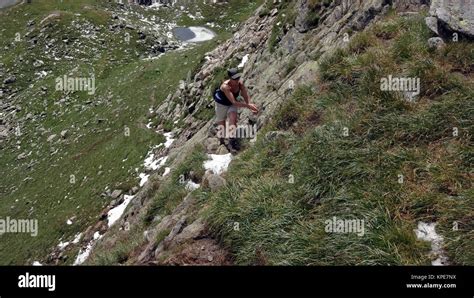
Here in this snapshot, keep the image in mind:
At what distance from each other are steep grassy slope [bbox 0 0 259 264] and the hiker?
36.8 ft

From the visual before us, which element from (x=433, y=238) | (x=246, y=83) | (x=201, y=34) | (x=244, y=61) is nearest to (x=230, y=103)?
(x=246, y=83)

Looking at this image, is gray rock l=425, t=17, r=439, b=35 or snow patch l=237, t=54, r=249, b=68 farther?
snow patch l=237, t=54, r=249, b=68

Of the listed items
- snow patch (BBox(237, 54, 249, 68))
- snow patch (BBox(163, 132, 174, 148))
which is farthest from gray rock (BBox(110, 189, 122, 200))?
snow patch (BBox(237, 54, 249, 68))

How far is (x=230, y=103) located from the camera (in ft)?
49.4

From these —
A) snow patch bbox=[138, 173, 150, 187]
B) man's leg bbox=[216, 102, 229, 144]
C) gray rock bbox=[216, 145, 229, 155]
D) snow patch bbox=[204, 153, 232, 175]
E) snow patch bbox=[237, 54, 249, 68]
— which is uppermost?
snow patch bbox=[237, 54, 249, 68]

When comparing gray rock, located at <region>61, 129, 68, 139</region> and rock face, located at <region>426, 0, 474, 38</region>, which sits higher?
rock face, located at <region>426, 0, 474, 38</region>

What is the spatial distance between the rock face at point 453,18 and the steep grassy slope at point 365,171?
1.37ft

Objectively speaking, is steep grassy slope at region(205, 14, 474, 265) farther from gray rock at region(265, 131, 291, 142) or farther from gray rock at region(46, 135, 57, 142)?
gray rock at region(46, 135, 57, 142)

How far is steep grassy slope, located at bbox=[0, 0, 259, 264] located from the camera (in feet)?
85.8

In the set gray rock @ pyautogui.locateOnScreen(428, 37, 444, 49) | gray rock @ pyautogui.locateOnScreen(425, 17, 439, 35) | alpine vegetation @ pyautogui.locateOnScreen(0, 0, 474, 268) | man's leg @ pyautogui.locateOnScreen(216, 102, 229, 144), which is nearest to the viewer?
alpine vegetation @ pyautogui.locateOnScreen(0, 0, 474, 268)

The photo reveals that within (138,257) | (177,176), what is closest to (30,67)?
(177,176)

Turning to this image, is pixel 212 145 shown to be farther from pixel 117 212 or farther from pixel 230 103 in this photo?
pixel 117 212

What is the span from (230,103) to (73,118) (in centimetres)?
3214

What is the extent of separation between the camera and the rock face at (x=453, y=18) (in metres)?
12.1
